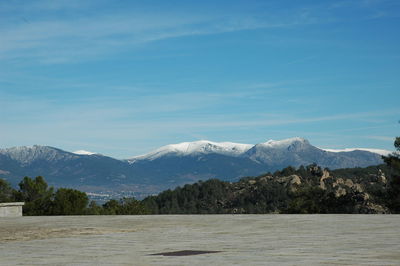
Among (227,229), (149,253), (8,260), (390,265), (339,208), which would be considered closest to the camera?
(390,265)

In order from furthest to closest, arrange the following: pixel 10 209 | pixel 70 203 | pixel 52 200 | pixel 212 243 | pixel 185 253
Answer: pixel 52 200
pixel 70 203
pixel 10 209
pixel 212 243
pixel 185 253

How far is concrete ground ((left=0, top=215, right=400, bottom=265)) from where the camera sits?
40.8 ft

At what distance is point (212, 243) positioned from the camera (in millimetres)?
16656

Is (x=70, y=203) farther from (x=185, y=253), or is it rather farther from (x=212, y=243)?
(x=185, y=253)

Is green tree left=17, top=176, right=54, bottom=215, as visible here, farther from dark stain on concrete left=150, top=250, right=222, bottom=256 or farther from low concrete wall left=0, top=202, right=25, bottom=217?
dark stain on concrete left=150, top=250, right=222, bottom=256

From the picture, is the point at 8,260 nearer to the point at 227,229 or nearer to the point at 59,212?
the point at 227,229

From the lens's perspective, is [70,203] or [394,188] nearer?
[70,203]

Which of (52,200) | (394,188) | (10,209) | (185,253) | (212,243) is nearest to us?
(185,253)

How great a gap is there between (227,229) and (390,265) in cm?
1180

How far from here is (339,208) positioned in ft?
385

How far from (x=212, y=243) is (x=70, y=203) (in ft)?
235

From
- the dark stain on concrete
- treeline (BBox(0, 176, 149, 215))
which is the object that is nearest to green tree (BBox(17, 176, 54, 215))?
treeline (BBox(0, 176, 149, 215))

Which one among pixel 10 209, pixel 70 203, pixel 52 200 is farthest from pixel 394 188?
pixel 10 209

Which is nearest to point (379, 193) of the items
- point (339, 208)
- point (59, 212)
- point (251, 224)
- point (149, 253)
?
point (339, 208)
